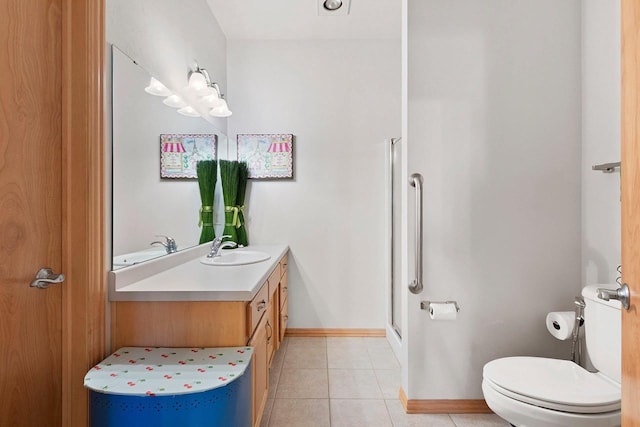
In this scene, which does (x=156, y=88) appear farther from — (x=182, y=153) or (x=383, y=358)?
(x=383, y=358)

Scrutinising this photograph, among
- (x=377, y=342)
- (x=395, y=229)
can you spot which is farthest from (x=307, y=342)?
(x=395, y=229)

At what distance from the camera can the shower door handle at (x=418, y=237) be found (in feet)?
5.91

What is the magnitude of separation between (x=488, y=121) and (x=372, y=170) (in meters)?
1.28

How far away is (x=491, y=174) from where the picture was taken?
187cm

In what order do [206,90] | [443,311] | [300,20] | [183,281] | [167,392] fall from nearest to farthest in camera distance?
[167,392], [183,281], [443,311], [206,90], [300,20]

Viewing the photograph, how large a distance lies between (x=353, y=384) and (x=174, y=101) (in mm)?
2116

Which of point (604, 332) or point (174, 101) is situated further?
point (174, 101)

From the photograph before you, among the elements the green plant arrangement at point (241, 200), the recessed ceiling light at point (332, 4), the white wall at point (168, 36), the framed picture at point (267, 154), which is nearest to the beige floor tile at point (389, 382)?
the green plant arrangement at point (241, 200)

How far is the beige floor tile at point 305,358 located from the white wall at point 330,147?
326 millimetres

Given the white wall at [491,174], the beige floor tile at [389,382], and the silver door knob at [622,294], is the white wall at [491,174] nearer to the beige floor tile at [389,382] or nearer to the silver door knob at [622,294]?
the beige floor tile at [389,382]

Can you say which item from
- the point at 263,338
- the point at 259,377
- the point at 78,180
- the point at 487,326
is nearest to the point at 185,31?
the point at 78,180

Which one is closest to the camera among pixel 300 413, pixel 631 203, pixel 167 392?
pixel 631 203

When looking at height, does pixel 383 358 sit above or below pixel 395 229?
below

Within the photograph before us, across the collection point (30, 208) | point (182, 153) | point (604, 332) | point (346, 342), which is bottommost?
point (346, 342)
